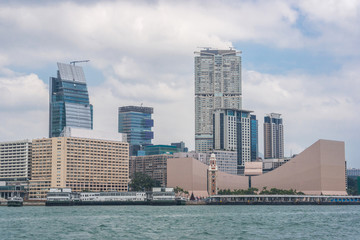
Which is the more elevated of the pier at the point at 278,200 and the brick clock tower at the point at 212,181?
the brick clock tower at the point at 212,181

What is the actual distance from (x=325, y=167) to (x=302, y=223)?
11886cm

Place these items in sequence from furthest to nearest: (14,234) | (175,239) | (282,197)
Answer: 1. (282,197)
2. (14,234)
3. (175,239)

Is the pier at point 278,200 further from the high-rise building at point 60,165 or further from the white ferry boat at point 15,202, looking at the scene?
the white ferry boat at point 15,202

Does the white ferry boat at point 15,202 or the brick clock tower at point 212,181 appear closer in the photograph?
the white ferry boat at point 15,202

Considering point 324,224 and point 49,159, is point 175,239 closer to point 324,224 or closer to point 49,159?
point 324,224

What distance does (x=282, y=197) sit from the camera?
17425cm

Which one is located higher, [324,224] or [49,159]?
[49,159]

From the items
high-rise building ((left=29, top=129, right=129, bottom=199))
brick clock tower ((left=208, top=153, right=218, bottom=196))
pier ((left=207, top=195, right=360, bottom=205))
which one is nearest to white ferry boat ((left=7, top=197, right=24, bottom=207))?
high-rise building ((left=29, top=129, right=129, bottom=199))

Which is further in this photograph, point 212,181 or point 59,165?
point 212,181

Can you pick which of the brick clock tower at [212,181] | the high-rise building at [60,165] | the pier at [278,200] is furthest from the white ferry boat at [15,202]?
the brick clock tower at [212,181]

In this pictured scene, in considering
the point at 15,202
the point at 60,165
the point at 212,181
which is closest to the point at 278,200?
the point at 212,181

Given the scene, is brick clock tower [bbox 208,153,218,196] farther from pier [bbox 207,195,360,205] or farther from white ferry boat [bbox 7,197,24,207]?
white ferry boat [bbox 7,197,24,207]

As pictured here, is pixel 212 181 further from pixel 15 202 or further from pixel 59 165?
pixel 15 202

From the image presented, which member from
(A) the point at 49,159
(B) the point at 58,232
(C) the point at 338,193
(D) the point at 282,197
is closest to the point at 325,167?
Answer: (C) the point at 338,193
